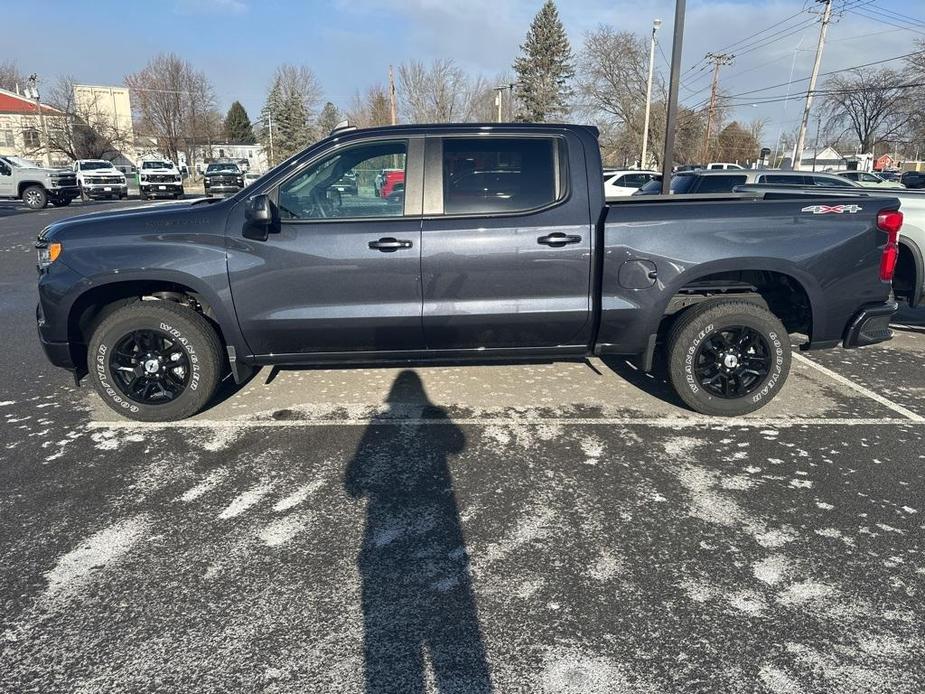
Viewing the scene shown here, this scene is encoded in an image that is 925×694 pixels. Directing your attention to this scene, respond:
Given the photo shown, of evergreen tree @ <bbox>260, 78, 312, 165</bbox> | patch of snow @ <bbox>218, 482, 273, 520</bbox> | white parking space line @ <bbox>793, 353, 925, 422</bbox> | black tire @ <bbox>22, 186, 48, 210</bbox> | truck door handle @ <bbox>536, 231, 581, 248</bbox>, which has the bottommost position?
patch of snow @ <bbox>218, 482, 273, 520</bbox>

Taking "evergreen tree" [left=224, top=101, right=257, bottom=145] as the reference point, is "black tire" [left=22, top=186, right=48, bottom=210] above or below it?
below

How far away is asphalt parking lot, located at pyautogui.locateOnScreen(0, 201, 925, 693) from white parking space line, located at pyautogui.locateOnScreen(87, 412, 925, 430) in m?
0.03

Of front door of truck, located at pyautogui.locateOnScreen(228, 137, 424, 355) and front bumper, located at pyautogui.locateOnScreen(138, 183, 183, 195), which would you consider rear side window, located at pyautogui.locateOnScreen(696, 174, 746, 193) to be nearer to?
front door of truck, located at pyautogui.locateOnScreen(228, 137, 424, 355)

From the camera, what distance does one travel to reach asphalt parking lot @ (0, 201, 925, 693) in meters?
2.29

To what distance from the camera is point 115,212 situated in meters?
4.48

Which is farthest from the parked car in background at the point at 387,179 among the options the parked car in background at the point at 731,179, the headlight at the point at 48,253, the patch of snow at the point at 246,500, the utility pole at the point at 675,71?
the parked car in background at the point at 731,179

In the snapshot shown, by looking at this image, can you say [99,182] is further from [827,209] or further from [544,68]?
[544,68]

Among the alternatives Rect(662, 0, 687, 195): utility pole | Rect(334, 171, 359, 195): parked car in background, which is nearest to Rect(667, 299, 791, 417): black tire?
Rect(334, 171, 359, 195): parked car in background

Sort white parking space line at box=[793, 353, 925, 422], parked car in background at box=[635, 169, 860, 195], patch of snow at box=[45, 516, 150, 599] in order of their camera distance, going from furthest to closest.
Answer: parked car in background at box=[635, 169, 860, 195]
white parking space line at box=[793, 353, 925, 422]
patch of snow at box=[45, 516, 150, 599]

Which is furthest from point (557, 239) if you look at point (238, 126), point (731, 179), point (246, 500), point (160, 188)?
point (238, 126)

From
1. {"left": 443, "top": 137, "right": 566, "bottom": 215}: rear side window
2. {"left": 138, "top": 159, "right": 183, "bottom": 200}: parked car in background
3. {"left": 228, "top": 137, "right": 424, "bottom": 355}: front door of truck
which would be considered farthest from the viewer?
{"left": 138, "top": 159, "right": 183, "bottom": 200}: parked car in background

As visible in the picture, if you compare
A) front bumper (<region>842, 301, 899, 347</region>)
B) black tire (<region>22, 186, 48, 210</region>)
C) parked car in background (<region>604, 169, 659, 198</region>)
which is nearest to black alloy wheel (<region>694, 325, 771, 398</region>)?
front bumper (<region>842, 301, 899, 347</region>)

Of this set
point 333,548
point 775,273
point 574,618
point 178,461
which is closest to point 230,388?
point 178,461

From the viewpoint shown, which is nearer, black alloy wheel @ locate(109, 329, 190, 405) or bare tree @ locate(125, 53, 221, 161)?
black alloy wheel @ locate(109, 329, 190, 405)
